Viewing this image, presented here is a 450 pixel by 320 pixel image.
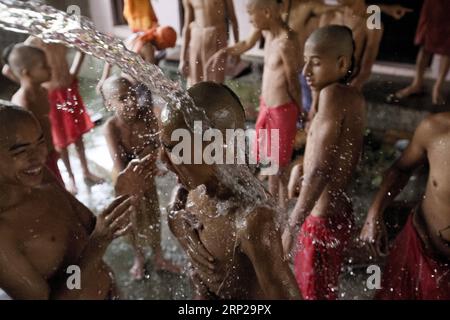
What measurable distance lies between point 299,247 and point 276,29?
1.60 m

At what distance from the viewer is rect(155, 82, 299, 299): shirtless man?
1507 millimetres

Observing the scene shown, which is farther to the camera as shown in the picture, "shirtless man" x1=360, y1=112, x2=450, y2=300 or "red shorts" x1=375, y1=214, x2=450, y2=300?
"red shorts" x1=375, y1=214, x2=450, y2=300

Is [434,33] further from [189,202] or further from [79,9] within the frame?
[189,202]

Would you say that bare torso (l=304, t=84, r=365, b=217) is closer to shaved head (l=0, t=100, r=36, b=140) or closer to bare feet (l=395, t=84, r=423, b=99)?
shaved head (l=0, t=100, r=36, b=140)

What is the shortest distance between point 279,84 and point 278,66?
12 centimetres

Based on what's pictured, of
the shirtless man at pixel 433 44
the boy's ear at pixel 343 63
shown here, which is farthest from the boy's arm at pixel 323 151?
the shirtless man at pixel 433 44

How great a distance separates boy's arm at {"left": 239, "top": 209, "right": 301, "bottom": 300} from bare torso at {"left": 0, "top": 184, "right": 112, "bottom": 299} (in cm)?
80

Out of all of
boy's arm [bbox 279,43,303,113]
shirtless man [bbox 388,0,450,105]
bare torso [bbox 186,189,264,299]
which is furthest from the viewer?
shirtless man [bbox 388,0,450,105]

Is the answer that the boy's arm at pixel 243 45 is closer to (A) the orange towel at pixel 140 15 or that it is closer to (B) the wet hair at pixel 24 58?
(A) the orange towel at pixel 140 15

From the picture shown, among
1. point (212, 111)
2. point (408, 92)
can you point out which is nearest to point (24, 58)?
point (212, 111)

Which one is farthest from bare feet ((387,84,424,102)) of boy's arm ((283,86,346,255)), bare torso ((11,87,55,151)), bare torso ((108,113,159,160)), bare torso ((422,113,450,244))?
bare torso ((11,87,55,151))

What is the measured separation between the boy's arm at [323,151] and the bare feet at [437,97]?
2814 millimetres

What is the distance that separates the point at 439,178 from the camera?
2047 mm

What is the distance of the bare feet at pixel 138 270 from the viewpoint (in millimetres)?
2994
